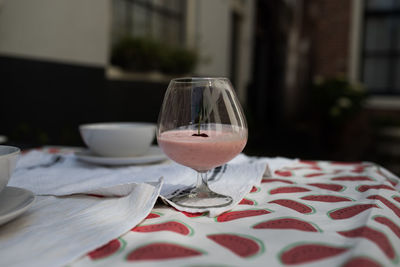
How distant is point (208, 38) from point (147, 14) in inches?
49.0

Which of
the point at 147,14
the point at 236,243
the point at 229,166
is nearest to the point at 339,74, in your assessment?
the point at 147,14

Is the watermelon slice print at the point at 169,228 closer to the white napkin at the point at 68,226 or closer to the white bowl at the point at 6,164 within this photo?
the white napkin at the point at 68,226

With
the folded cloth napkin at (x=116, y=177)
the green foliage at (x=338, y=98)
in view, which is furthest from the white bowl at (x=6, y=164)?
the green foliage at (x=338, y=98)

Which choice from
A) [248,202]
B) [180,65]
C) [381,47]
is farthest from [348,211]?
[381,47]

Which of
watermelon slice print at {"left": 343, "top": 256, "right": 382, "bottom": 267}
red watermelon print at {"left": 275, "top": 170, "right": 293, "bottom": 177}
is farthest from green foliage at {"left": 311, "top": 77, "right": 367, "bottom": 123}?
watermelon slice print at {"left": 343, "top": 256, "right": 382, "bottom": 267}

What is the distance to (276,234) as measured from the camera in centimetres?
55

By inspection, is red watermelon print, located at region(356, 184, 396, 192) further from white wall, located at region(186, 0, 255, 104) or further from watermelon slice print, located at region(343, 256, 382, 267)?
white wall, located at region(186, 0, 255, 104)

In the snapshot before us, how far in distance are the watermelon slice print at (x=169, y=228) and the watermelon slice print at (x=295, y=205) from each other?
21 centimetres

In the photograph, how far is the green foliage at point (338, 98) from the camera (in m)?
4.88

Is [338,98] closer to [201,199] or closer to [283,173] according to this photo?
[283,173]

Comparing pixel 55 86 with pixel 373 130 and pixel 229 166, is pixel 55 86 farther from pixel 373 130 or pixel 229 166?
pixel 373 130

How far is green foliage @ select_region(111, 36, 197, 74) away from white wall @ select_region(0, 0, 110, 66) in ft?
0.87

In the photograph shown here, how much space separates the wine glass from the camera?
0.70 metres

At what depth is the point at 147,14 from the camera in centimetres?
394
